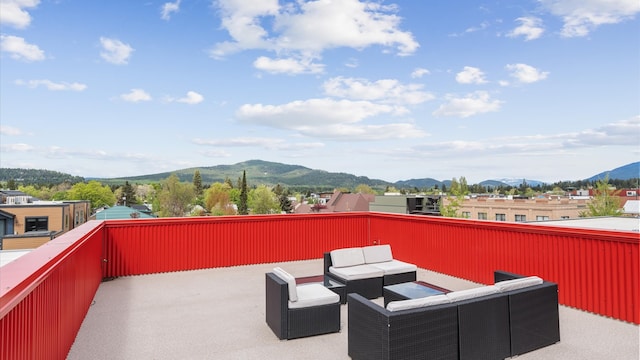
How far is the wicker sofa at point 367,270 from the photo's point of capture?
5605 millimetres

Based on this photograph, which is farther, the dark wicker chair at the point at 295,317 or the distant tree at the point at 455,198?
the distant tree at the point at 455,198

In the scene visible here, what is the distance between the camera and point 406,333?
3018 mm

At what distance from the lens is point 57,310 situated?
130 inches

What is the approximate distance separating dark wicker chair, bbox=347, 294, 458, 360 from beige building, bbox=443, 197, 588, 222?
33.6 m

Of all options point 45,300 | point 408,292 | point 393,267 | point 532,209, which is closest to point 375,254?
point 393,267

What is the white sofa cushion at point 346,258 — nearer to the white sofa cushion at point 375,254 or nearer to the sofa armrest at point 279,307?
the white sofa cushion at point 375,254

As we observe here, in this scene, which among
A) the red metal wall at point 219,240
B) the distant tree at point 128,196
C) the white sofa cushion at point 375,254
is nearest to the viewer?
the white sofa cushion at point 375,254

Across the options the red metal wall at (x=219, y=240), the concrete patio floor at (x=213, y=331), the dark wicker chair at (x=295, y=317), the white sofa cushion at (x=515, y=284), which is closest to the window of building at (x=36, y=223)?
the red metal wall at (x=219, y=240)

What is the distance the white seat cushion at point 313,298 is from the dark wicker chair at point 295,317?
0.03m

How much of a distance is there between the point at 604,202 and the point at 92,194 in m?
95.2

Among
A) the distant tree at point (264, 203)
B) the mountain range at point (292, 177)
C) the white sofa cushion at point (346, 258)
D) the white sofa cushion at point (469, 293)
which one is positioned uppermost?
the mountain range at point (292, 177)

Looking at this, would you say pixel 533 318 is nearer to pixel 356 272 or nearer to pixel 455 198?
pixel 356 272

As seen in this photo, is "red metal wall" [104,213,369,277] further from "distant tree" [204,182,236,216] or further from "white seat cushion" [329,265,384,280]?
"distant tree" [204,182,236,216]

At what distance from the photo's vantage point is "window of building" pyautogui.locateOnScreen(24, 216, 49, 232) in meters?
26.5
